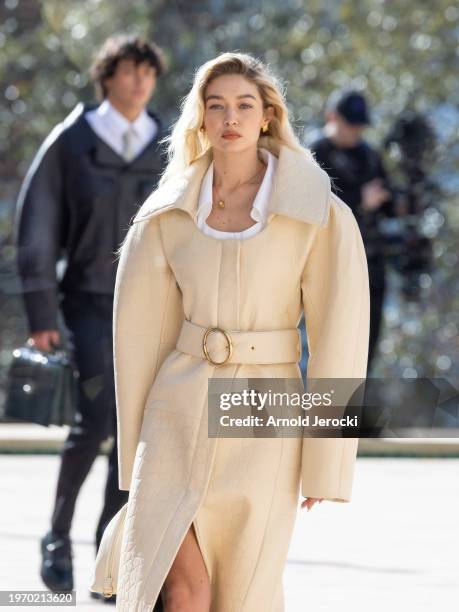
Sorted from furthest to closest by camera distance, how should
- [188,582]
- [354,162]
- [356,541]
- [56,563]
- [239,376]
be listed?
1. [354,162]
2. [356,541]
3. [56,563]
4. [239,376]
5. [188,582]

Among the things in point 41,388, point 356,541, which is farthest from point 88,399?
point 356,541

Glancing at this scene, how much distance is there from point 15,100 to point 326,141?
31.8 feet

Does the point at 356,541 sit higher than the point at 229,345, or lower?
lower

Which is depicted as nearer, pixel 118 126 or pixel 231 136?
pixel 231 136

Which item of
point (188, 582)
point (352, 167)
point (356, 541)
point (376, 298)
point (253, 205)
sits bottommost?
point (356, 541)

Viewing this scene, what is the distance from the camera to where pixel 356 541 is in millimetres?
7738

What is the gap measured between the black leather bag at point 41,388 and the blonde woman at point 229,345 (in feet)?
6.07

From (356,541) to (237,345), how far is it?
3243 millimetres

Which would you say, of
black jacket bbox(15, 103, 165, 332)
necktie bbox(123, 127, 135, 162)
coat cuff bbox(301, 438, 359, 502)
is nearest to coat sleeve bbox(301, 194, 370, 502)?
coat cuff bbox(301, 438, 359, 502)

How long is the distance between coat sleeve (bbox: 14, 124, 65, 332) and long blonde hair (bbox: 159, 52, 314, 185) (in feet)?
5.95

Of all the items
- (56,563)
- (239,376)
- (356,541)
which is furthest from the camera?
(356,541)

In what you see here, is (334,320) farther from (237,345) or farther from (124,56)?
(124,56)

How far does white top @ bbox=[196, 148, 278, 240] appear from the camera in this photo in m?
4.70

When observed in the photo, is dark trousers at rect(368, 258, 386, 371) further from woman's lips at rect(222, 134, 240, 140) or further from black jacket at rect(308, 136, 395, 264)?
woman's lips at rect(222, 134, 240, 140)
